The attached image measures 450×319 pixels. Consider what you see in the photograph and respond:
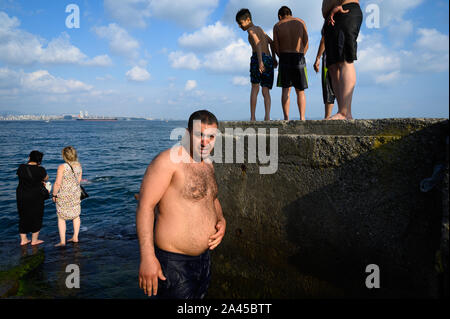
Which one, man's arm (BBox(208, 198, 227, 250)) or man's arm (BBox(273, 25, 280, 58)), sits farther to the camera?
man's arm (BBox(273, 25, 280, 58))

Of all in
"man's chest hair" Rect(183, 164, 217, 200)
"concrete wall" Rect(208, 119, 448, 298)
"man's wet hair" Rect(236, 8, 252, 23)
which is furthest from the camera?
"man's wet hair" Rect(236, 8, 252, 23)

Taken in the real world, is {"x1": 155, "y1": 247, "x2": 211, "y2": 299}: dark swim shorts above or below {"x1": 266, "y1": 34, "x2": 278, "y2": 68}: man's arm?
below

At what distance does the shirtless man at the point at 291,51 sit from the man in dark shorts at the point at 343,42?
1.12m

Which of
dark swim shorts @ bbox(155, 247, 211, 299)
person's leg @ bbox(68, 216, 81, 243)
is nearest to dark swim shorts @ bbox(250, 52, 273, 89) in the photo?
dark swim shorts @ bbox(155, 247, 211, 299)

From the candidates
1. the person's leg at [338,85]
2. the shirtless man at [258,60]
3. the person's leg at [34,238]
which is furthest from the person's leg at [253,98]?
the person's leg at [34,238]

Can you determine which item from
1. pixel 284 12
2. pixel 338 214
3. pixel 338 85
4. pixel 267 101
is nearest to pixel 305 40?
pixel 284 12

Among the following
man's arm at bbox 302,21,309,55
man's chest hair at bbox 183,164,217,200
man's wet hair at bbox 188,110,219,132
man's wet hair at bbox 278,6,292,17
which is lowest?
man's chest hair at bbox 183,164,217,200

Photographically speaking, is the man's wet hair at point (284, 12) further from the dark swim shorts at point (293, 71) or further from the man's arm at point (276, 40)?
Answer: the dark swim shorts at point (293, 71)

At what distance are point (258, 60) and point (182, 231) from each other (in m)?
3.83

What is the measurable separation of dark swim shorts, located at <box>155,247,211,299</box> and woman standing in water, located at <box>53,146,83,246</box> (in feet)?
14.5

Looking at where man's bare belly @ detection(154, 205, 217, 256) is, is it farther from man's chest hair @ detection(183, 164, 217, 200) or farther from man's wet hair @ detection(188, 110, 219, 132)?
man's wet hair @ detection(188, 110, 219, 132)

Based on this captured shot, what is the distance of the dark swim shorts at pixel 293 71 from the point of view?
484 cm

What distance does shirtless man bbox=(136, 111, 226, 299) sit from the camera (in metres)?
2.16
